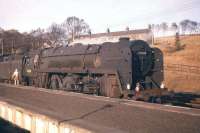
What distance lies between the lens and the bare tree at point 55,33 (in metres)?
78.2

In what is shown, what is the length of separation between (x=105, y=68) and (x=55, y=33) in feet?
229

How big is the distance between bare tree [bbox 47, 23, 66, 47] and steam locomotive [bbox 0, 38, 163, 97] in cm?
5528

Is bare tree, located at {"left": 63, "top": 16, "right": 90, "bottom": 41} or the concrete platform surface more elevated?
bare tree, located at {"left": 63, "top": 16, "right": 90, "bottom": 41}

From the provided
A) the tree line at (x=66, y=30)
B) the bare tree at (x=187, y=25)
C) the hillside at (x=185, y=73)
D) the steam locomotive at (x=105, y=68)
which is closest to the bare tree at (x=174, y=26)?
the bare tree at (x=187, y=25)

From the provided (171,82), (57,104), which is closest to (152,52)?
(57,104)

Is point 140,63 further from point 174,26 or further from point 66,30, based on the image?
point 174,26

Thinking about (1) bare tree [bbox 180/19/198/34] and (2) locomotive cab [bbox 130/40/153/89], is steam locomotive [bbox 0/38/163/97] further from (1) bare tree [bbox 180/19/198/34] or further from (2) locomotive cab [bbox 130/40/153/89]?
(1) bare tree [bbox 180/19/198/34]

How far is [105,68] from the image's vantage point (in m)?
15.8

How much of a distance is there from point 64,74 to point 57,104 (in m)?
6.57

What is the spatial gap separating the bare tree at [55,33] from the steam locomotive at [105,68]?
181 feet

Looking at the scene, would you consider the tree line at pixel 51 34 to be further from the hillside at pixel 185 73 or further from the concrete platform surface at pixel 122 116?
the concrete platform surface at pixel 122 116

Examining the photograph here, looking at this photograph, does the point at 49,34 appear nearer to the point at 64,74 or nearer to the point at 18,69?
the point at 18,69

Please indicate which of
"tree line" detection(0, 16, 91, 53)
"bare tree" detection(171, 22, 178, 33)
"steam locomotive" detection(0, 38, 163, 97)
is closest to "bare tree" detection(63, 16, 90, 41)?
"tree line" detection(0, 16, 91, 53)

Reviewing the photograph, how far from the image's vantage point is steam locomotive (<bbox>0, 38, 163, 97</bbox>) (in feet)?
48.8
